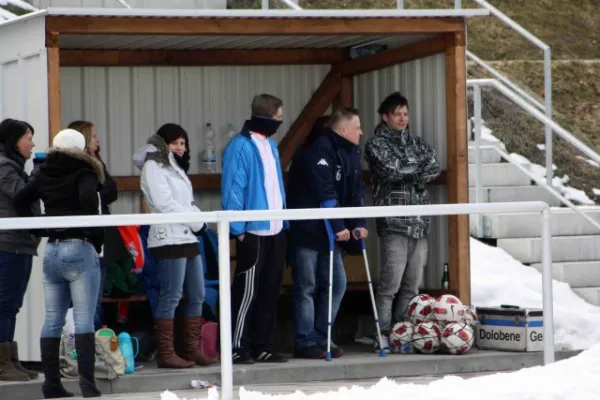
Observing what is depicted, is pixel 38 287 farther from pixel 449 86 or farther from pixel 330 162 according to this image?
pixel 449 86

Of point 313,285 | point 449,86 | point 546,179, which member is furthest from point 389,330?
point 546,179

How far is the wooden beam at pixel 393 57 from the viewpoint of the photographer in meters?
11.5

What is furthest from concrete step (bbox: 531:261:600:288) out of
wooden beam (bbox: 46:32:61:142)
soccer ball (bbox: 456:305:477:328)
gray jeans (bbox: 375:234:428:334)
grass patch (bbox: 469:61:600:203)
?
wooden beam (bbox: 46:32:61:142)

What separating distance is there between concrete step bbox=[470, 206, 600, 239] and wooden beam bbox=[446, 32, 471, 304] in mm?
2617

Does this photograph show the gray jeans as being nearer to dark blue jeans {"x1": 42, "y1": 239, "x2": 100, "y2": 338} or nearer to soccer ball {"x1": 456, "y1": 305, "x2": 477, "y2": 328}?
soccer ball {"x1": 456, "y1": 305, "x2": 477, "y2": 328}

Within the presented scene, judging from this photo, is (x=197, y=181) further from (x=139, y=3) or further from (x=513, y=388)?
(x=139, y=3)

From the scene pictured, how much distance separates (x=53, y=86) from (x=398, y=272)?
295 centimetres

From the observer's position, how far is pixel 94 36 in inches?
443

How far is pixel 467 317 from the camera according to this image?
1080 cm

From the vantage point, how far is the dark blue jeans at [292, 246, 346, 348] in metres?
10.7

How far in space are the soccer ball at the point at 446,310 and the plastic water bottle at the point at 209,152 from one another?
255cm

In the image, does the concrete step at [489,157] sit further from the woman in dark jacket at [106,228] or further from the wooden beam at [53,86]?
the wooden beam at [53,86]

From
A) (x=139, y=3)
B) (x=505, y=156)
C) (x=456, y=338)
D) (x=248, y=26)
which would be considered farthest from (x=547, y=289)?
(x=139, y=3)

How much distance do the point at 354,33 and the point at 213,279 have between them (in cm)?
211
